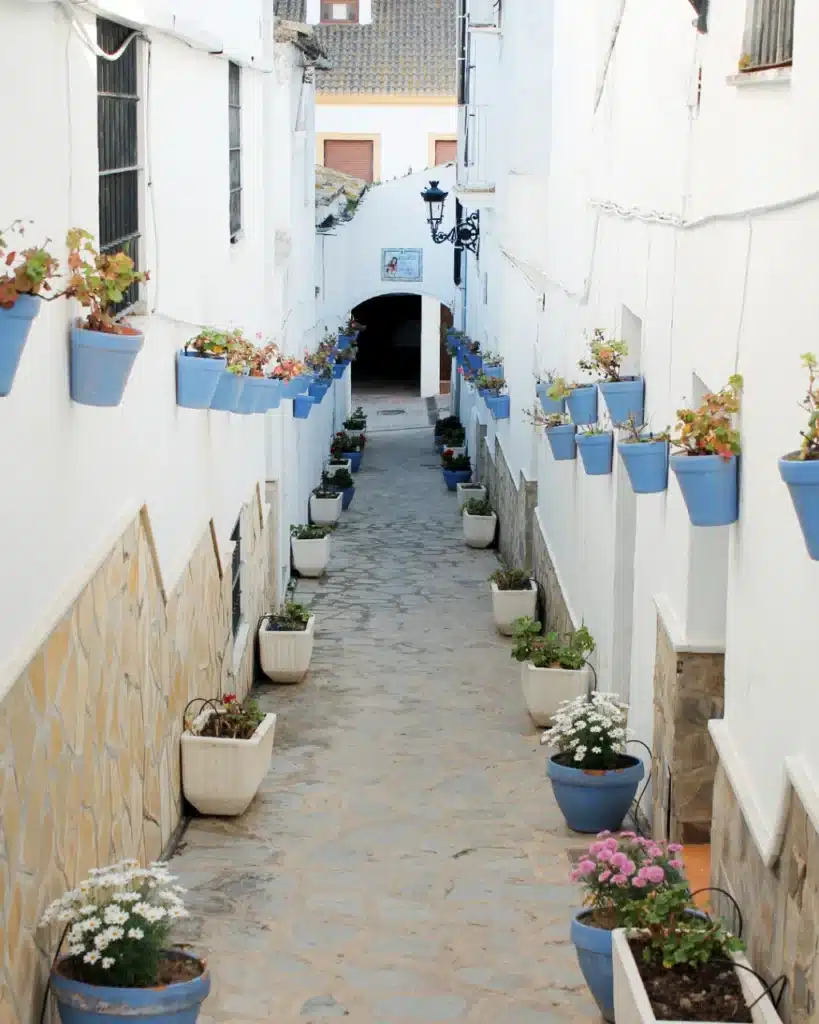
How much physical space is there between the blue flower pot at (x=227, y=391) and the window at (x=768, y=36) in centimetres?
475

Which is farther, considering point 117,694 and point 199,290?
point 199,290

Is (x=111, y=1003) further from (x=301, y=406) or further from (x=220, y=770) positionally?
(x=301, y=406)

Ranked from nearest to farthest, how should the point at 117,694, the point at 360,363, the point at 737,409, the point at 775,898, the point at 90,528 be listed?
the point at 775,898 → the point at 737,409 → the point at 90,528 → the point at 117,694 → the point at 360,363

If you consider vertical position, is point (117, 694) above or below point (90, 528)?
below

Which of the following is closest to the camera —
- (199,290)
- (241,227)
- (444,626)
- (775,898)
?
(775,898)

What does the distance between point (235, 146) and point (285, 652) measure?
4424mm

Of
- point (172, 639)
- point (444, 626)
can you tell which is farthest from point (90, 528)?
point (444, 626)

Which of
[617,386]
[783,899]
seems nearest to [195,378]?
[617,386]

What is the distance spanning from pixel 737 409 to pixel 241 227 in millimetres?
8279

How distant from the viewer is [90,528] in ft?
25.0

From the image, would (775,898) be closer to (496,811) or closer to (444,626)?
(496,811)

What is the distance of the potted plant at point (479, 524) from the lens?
21.9 meters

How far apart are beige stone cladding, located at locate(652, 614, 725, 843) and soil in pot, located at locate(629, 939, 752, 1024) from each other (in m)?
2.23

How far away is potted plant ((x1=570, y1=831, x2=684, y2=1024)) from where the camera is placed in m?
7.19
